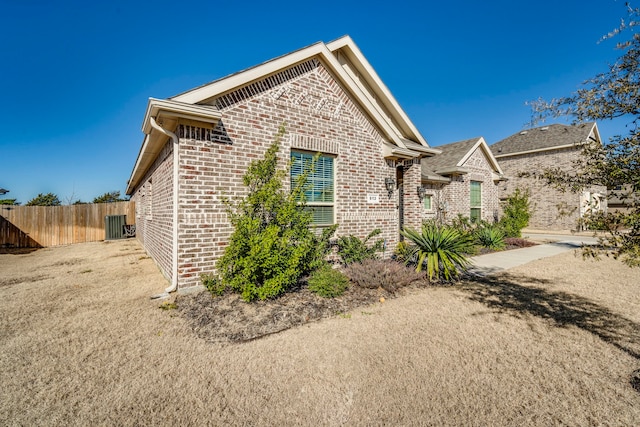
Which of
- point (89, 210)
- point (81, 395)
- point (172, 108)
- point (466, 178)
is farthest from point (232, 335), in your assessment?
point (89, 210)

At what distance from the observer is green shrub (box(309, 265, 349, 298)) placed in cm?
528

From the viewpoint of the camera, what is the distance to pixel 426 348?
3.50m

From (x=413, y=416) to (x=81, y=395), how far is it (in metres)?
2.96

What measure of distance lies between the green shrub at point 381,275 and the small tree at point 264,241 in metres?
0.88

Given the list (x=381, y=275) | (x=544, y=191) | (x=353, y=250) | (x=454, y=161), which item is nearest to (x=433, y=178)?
(x=454, y=161)

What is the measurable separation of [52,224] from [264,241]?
15232 millimetres

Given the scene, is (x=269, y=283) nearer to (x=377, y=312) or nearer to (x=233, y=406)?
(x=377, y=312)

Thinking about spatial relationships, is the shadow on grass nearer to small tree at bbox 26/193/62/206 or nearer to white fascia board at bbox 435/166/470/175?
white fascia board at bbox 435/166/470/175

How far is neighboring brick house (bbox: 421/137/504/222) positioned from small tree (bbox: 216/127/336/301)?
9.72 meters

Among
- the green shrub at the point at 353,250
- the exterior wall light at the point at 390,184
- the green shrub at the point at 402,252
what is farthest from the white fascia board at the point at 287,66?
the green shrub at the point at 353,250

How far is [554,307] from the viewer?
504 centimetres

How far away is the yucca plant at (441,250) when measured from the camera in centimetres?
645

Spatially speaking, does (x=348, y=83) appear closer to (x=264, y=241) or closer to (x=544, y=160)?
(x=264, y=241)

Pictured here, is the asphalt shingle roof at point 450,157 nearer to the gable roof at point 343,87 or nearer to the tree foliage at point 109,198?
the gable roof at point 343,87
